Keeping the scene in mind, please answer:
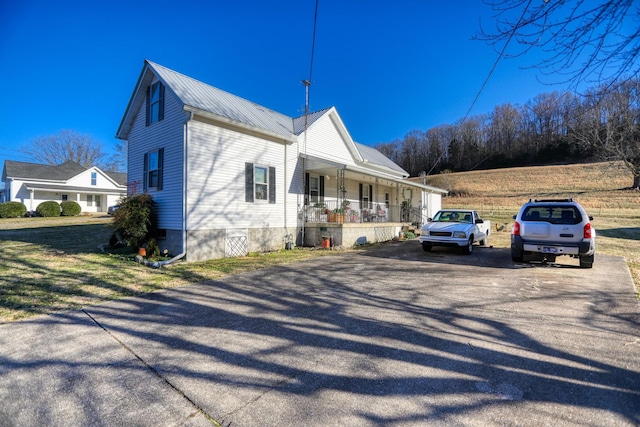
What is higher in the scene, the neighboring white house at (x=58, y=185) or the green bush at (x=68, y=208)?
the neighboring white house at (x=58, y=185)

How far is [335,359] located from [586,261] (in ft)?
26.3

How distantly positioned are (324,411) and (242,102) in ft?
44.1

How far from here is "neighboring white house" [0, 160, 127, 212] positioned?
3030cm

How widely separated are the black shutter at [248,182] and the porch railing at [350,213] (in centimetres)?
306

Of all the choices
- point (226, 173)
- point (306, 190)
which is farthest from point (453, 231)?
point (226, 173)

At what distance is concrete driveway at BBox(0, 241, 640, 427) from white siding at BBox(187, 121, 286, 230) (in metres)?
4.51

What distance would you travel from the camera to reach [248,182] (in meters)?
11.3

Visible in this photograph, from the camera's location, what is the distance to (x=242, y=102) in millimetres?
13500

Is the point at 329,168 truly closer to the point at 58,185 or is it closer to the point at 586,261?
the point at 586,261

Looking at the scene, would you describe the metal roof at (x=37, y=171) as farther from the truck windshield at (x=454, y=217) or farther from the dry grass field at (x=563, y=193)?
the dry grass field at (x=563, y=193)

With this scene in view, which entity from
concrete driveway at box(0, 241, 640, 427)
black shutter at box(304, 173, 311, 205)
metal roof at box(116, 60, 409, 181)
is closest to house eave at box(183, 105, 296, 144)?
metal roof at box(116, 60, 409, 181)

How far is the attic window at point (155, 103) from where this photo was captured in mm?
10866

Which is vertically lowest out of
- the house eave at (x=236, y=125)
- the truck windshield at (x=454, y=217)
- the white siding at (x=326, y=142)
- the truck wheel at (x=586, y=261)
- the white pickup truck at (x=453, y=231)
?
the truck wheel at (x=586, y=261)

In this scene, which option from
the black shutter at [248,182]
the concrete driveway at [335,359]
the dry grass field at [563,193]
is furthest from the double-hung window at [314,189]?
the dry grass field at [563,193]
